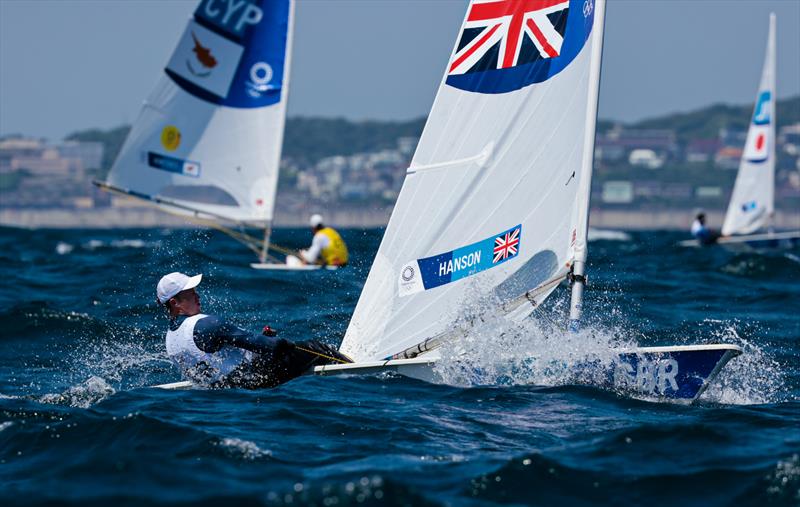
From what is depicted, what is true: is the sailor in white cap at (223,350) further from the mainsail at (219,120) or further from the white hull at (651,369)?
the mainsail at (219,120)

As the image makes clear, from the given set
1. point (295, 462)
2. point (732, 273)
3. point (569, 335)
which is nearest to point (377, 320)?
point (569, 335)

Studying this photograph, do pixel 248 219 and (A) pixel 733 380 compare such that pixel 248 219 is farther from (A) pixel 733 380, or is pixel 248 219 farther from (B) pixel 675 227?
(B) pixel 675 227

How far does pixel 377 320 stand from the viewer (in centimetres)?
834

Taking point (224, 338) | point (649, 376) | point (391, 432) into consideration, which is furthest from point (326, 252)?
point (391, 432)

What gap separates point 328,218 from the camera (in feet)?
534

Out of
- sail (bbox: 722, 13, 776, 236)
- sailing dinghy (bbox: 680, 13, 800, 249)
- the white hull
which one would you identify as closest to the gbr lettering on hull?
the white hull

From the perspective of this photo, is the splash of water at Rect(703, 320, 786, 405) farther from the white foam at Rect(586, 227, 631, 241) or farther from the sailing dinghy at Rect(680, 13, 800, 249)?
the white foam at Rect(586, 227, 631, 241)

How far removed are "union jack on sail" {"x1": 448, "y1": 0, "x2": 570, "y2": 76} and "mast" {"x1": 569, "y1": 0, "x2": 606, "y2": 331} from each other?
0.85ft

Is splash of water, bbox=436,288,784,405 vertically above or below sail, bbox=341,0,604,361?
below

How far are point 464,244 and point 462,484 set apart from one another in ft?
9.48

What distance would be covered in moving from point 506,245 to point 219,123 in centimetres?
1183

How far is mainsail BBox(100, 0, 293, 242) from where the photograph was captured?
1883cm

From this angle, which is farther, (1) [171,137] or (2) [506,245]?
(1) [171,137]

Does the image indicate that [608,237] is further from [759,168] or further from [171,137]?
[171,137]
